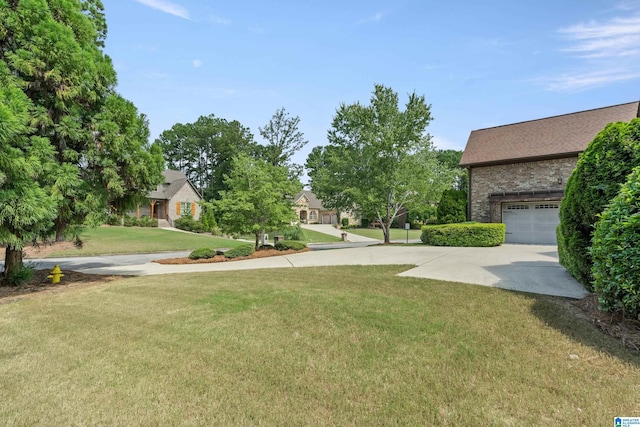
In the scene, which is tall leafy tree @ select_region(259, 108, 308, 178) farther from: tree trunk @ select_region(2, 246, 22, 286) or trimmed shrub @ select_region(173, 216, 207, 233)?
tree trunk @ select_region(2, 246, 22, 286)

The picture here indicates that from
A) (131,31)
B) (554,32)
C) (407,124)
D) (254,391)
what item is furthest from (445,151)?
(254,391)

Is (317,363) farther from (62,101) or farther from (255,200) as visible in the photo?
(255,200)

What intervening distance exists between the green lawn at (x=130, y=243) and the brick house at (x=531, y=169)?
1671 centimetres

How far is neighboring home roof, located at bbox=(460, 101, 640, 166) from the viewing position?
17625 millimetres

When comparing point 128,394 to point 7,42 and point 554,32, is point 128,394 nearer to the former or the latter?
point 7,42

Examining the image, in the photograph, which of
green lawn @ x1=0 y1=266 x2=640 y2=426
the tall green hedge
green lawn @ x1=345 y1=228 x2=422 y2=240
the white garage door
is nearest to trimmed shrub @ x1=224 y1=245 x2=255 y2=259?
green lawn @ x1=0 y1=266 x2=640 y2=426

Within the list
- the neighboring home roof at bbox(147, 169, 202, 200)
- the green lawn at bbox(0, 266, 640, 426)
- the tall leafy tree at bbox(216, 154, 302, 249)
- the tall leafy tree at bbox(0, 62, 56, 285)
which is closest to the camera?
the green lawn at bbox(0, 266, 640, 426)

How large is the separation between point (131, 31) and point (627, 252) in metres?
11.3

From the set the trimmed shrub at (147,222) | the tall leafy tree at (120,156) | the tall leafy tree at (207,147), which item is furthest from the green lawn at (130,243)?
the tall leafy tree at (207,147)

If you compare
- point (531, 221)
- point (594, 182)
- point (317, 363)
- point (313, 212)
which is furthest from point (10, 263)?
point (313, 212)

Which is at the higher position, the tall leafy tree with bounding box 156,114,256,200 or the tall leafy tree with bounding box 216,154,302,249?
the tall leafy tree with bounding box 156,114,256,200

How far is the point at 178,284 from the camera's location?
7.76 m

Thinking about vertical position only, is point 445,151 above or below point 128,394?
above

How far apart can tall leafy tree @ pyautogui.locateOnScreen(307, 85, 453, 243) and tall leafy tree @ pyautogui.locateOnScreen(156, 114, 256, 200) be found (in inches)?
1229
